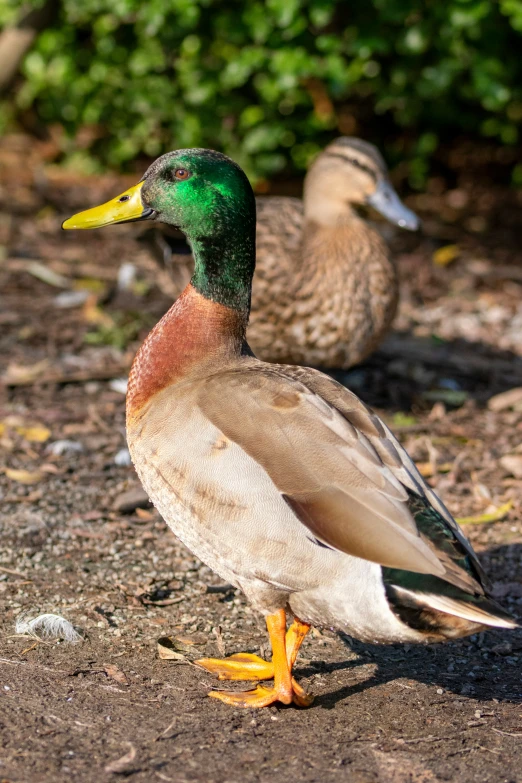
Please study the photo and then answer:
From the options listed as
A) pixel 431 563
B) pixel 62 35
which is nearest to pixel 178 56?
pixel 62 35

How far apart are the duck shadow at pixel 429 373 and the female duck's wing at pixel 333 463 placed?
2.34 m

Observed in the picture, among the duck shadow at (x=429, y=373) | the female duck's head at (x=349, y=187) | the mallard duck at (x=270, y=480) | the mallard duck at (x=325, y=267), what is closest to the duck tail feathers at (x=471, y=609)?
the mallard duck at (x=270, y=480)

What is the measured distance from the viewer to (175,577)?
378 centimetres

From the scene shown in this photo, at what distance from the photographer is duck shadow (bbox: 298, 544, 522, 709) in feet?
10.5

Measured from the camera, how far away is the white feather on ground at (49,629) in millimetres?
3277

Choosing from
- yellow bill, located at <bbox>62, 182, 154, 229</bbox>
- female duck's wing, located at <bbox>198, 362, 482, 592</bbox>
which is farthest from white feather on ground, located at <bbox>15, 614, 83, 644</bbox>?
yellow bill, located at <bbox>62, 182, 154, 229</bbox>

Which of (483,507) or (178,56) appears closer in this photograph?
(483,507)

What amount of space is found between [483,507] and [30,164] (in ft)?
→ 18.4

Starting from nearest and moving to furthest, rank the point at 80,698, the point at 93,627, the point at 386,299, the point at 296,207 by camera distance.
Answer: the point at 80,698
the point at 93,627
the point at 386,299
the point at 296,207

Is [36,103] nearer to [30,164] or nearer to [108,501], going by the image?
[30,164]

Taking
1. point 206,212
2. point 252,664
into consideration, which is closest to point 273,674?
point 252,664

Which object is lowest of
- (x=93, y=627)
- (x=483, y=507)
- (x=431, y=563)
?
(x=483, y=507)

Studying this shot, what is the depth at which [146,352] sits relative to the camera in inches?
135

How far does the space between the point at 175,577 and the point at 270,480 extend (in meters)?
1.03
